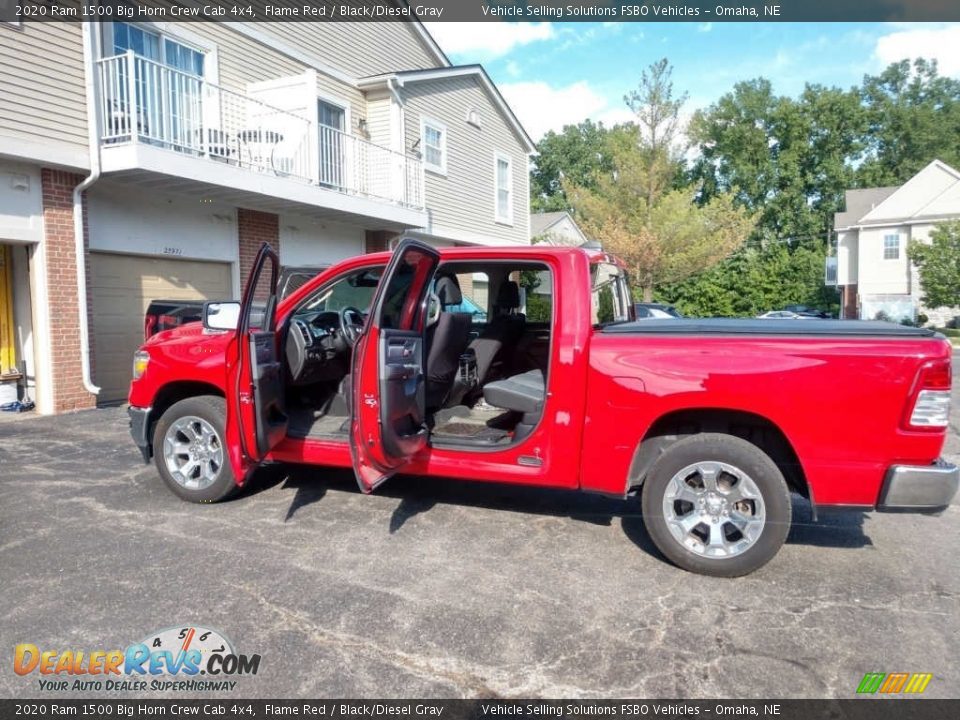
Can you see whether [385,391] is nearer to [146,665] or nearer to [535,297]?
[146,665]

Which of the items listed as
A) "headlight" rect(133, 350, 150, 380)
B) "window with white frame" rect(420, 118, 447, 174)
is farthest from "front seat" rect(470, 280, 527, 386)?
"window with white frame" rect(420, 118, 447, 174)

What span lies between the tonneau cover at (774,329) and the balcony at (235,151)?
7529mm

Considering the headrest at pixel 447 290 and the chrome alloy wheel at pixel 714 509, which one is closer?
the chrome alloy wheel at pixel 714 509

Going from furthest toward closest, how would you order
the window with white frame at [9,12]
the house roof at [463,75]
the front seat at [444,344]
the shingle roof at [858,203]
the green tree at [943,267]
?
the shingle roof at [858,203]
the green tree at [943,267]
the house roof at [463,75]
the window with white frame at [9,12]
the front seat at [444,344]

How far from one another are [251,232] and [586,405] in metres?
9.55

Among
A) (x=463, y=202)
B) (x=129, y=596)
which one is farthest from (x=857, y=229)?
(x=129, y=596)

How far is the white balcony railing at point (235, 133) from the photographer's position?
928cm

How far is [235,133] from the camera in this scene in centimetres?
1116

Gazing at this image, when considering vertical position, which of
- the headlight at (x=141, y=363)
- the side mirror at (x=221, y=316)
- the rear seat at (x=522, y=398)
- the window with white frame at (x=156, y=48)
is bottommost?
the rear seat at (x=522, y=398)

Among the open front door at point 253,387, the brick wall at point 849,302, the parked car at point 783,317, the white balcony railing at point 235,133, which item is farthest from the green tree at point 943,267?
the open front door at point 253,387

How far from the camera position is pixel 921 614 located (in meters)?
3.30

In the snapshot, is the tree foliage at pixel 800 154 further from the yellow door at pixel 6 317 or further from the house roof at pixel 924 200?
the yellow door at pixel 6 317

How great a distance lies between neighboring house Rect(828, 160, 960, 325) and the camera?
1321 inches

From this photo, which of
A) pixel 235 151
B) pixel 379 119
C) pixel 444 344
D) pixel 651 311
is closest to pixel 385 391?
pixel 444 344
